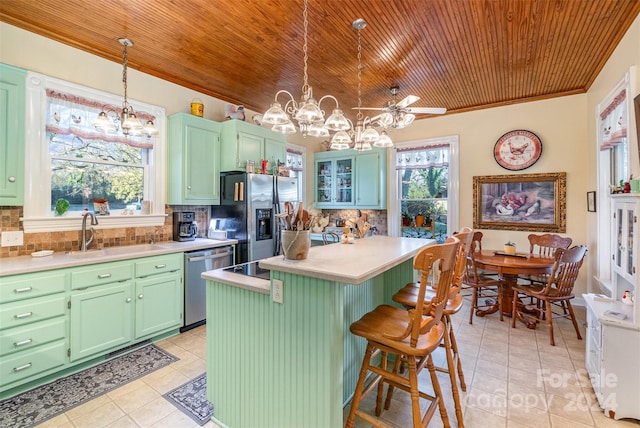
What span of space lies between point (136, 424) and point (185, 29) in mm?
3100

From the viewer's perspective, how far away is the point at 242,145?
3814 millimetres

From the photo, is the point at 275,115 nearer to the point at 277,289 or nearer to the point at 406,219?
the point at 277,289

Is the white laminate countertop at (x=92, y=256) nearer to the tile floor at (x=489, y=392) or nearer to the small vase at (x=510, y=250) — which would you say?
the tile floor at (x=489, y=392)

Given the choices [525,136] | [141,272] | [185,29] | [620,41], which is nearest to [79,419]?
[141,272]

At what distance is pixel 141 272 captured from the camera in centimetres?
276

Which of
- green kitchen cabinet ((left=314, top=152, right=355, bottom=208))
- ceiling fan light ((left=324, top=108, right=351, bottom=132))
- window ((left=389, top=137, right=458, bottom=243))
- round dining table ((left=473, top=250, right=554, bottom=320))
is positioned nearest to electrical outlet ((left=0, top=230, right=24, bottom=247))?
ceiling fan light ((left=324, top=108, right=351, bottom=132))

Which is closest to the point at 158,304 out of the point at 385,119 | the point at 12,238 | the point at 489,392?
the point at 12,238

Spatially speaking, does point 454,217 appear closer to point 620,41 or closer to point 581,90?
point 581,90

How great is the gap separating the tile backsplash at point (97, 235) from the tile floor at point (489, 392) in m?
1.22

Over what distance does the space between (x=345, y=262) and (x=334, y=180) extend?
13.7ft

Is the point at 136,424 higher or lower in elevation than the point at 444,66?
lower

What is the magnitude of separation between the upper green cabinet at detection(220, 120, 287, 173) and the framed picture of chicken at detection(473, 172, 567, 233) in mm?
3354

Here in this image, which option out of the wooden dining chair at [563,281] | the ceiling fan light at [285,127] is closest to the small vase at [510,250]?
the wooden dining chair at [563,281]

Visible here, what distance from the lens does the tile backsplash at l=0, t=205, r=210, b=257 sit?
2477mm
